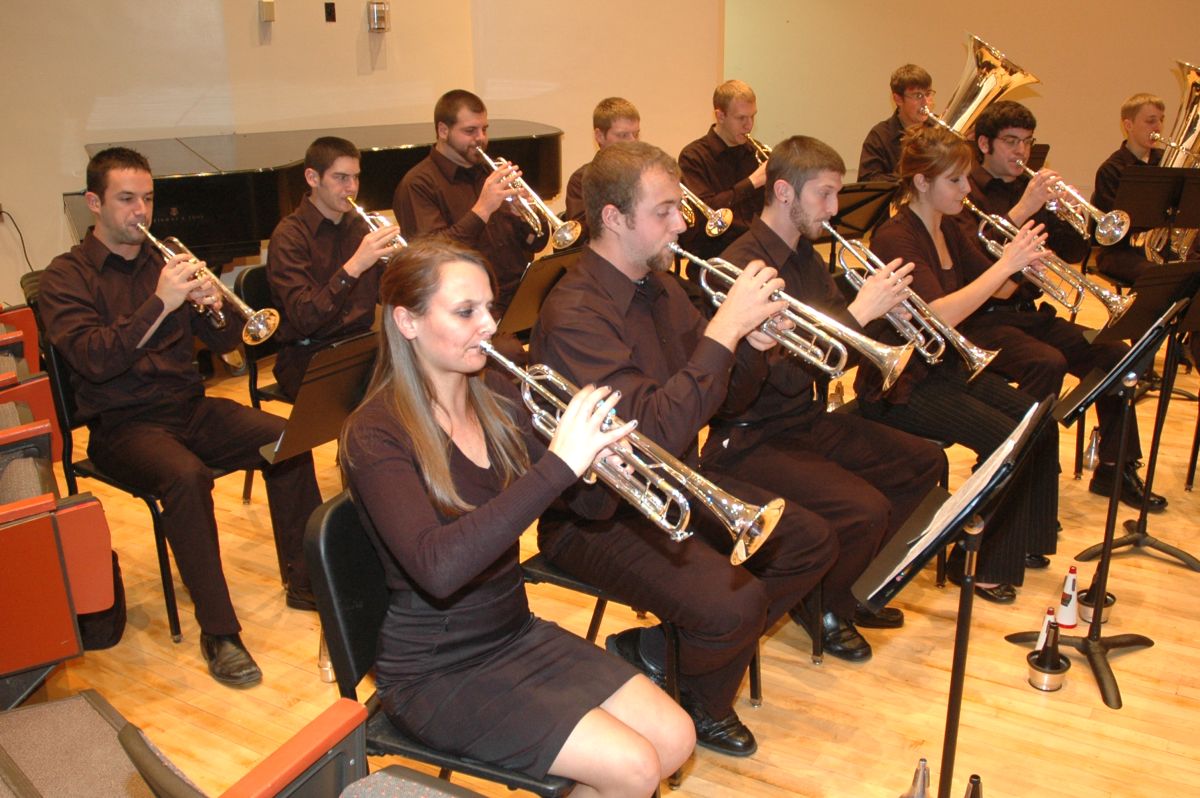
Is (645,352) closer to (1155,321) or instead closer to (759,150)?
(1155,321)

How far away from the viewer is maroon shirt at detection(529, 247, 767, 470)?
106 inches

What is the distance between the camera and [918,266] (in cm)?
393

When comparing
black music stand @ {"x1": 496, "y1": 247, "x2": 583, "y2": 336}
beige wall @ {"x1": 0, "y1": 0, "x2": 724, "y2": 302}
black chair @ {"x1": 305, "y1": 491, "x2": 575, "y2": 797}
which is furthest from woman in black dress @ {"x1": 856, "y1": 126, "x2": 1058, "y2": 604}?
beige wall @ {"x1": 0, "y1": 0, "x2": 724, "y2": 302}

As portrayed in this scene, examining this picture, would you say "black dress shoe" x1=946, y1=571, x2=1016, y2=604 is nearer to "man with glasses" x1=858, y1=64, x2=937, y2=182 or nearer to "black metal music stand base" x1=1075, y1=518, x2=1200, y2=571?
"black metal music stand base" x1=1075, y1=518, x2=1200, y2=571

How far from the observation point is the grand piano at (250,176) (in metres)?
5.51

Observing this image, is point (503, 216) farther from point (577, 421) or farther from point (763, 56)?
point (763, 56)

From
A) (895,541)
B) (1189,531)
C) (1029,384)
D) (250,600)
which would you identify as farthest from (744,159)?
(895,541)

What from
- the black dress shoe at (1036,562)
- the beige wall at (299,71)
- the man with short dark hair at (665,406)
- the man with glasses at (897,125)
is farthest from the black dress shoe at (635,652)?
the beige wall at (299,71)

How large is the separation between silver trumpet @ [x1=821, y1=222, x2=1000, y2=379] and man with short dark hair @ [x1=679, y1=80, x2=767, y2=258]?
2129 millimetres

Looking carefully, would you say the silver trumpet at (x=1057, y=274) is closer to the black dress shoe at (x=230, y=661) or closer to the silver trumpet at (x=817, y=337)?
the silver trumpet at (x=817, y=337)

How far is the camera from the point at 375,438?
7.24 feet

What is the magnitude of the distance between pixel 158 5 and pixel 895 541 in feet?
19.2

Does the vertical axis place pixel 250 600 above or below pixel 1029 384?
below

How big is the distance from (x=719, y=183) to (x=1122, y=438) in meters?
3.62
